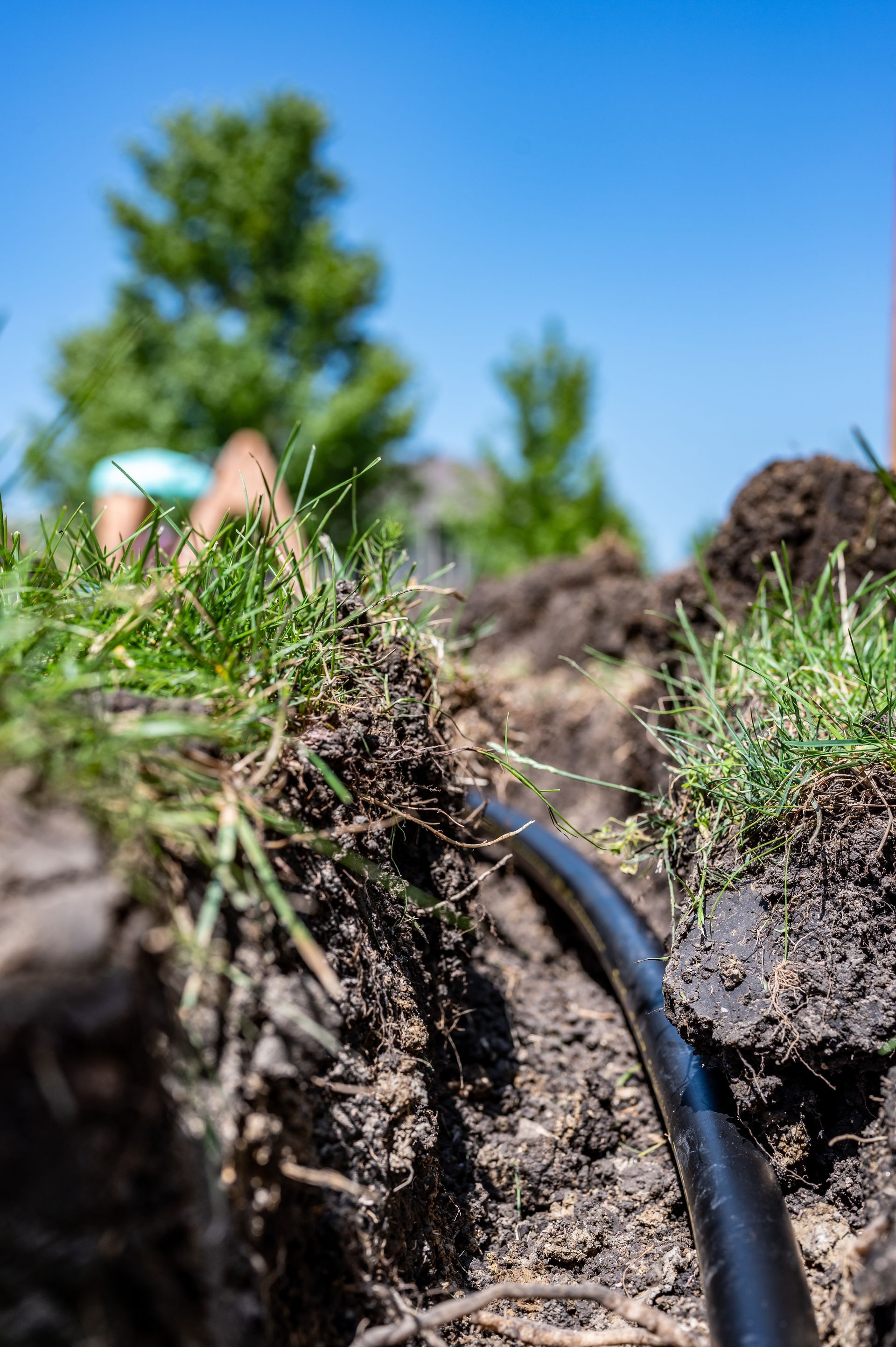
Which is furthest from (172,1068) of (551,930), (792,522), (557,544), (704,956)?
(557,544)

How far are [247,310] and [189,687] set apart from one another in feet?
80.4

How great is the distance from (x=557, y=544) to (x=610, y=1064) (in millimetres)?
15760

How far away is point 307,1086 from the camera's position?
43.0 inches

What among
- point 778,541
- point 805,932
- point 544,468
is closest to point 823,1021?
point 805,932

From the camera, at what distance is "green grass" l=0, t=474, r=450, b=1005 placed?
912 mm

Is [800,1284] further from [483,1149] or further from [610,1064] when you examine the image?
[610,1064]

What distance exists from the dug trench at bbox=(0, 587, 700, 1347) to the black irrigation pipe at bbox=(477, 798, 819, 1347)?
158 millimetres

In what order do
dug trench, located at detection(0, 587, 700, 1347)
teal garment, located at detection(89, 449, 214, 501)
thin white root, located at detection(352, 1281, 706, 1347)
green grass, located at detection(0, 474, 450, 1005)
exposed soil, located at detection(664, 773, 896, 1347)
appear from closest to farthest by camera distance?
dug trench, located at detection(0, 587, 700, 1347), green grass, located at detection(0, 474, 450, 1005), thin white root, located at detection(352, 1281, 706, 1347), exposed soil, located at detection(664, 773, 896, 1347), teal garment, located at detection(89, 449, 214, 501)

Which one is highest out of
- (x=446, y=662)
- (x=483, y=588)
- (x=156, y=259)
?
(x=156, y=259)

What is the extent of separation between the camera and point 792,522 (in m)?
2.98

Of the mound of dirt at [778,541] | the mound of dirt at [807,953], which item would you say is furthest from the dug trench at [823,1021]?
the mound of dirt at [778,541]

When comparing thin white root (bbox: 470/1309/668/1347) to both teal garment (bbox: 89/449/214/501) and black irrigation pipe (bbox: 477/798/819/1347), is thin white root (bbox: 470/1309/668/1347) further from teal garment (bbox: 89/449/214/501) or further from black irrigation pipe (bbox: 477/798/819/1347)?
teal garment (bbox: 89/449/214/501)

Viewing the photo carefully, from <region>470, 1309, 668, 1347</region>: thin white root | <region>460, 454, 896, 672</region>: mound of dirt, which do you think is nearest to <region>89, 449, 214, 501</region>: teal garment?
<region>460, 454, 896, 672</region>: mound of dirt

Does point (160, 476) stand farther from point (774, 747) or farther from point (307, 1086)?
point (307, 1086)
